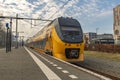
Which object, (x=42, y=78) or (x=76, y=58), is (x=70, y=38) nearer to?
(x=76, y=58)

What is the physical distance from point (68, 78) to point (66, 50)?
41.8 ft

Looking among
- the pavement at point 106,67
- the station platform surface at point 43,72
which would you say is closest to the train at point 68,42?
the pavement at point 106,67

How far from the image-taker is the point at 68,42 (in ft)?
79.7

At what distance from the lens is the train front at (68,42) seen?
79.8ft

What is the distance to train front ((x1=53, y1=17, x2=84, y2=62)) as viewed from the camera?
2433 cm

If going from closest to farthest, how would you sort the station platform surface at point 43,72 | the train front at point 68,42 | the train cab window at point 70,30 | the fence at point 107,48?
the station platform surface at point 43,72, the train front at point 68,42, the train cab window at point 70,30, the fence at point 107,48

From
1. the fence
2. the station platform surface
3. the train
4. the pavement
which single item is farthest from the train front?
the fence

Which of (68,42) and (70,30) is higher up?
(70,30)

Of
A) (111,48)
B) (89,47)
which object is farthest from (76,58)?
(89,47)

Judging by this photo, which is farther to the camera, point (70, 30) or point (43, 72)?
point (70, 30)

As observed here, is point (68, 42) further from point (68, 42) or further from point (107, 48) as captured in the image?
point (107, 48)

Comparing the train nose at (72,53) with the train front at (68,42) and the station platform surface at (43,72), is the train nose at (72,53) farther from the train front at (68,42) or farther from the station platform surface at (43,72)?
the station platform surface at (43,72)

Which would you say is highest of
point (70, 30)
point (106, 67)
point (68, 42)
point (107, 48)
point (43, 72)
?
point (70, 30)

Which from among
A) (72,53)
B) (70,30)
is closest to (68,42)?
(72,53)
